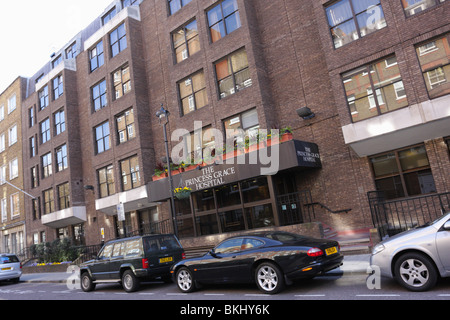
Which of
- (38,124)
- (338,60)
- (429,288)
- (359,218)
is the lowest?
(429,288)

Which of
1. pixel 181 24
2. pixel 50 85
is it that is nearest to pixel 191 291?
pixel 181 24

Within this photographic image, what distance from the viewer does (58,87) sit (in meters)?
29.5

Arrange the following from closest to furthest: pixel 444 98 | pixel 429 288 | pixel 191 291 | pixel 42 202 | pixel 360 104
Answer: pixel 429 288 < pixel 191 291 < pixel 444 98 < pixel 360 104 < pixel 42 202

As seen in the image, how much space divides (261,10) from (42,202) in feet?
79.1

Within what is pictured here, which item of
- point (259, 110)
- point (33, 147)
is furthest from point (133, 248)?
point (33, 147)

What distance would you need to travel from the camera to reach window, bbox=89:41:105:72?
25.6 m

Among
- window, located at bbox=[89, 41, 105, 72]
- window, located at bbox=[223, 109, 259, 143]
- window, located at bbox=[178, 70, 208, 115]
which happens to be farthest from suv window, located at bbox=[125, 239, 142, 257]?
window, located at bbox=[89, 41, 105, 72]

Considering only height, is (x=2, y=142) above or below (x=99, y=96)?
above

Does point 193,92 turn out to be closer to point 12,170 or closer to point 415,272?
point 415,272

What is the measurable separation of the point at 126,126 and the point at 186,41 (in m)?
7.03

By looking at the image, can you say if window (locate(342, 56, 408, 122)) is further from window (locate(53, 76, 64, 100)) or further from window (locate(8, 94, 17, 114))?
window (locate(8, 94, 17, 114))

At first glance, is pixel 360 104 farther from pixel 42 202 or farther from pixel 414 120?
pixel 42 202

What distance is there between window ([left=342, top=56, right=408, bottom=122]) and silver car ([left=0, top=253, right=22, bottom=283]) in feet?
60.4

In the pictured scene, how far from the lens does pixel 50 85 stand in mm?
30141
